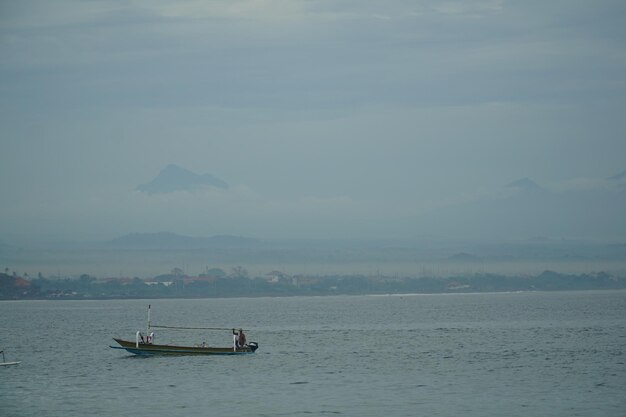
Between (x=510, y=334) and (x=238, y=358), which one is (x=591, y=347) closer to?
(x=510, y=334)

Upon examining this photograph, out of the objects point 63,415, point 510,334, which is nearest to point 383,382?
point 63,415

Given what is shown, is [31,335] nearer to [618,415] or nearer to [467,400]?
[467,400]

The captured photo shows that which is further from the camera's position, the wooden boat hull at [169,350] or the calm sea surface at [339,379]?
the wooden boat hull at [169,350]

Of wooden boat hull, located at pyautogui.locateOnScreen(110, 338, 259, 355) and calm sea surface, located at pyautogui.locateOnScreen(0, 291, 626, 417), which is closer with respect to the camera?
calm sea surface, located at pyautogui.locateOnScreen(0, 291, 626, 417)

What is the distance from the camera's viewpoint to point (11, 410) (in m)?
55.9

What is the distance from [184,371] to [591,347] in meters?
40.5

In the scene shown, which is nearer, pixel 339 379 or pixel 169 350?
pixel 339 379

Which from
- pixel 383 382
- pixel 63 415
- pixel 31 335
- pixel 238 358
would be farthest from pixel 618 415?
pixel 31 335

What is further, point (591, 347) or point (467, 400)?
point (591, 347)

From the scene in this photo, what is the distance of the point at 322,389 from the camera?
6331cm

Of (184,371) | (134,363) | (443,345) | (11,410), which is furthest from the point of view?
(443,345)

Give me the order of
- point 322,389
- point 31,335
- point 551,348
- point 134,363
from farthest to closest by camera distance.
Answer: point 31,335 < point 551,348 < point 134,363 < point 322,389

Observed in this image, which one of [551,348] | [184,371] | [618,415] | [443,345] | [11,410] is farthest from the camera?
A: [443,345]

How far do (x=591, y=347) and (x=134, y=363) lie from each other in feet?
141
